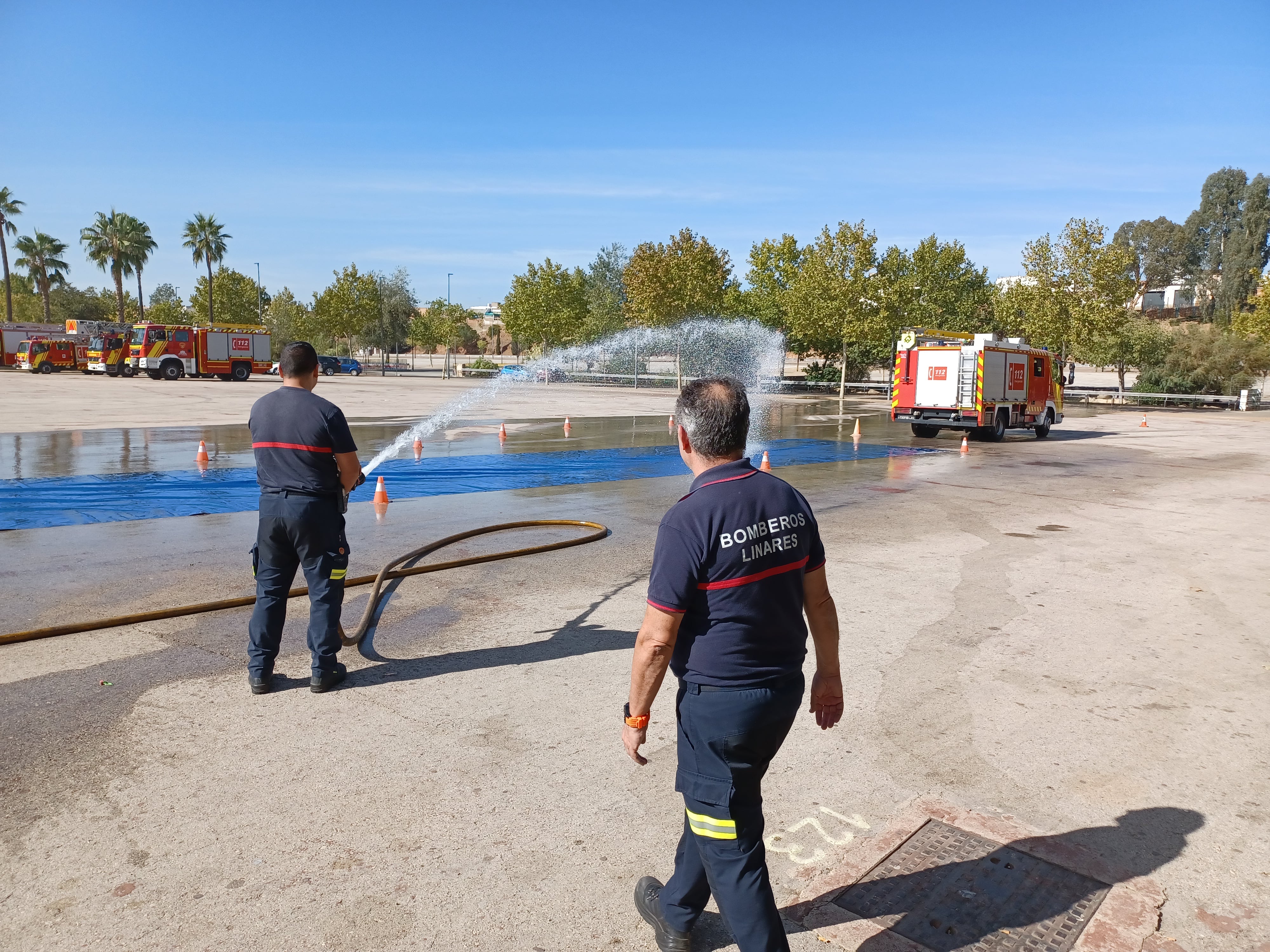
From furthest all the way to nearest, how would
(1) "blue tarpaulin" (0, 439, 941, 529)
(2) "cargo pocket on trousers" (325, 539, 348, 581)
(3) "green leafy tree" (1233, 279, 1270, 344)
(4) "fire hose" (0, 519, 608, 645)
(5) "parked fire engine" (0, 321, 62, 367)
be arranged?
(5) "parked fire engine" (0, 321, 62, 367) < (3) "green leafy tree" (1233, 279, 1270, 344) < (1) "blue tarpaulin" (0, 439, 941, 529) < (4) "fire hose" (0, 519, 608, 645) < (2) "cargo pocket on trousers" (325, 539, 348, 581)

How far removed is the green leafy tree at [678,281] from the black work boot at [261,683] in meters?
48.7

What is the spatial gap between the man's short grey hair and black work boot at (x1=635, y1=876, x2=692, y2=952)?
4.75 feet

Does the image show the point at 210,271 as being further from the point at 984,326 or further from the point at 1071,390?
the point at 1071,390

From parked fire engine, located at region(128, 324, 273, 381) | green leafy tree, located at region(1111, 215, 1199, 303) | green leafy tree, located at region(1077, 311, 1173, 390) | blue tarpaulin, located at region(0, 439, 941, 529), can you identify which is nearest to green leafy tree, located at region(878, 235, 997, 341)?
green leafy tree, located at region(1077, 311, 1173, 390)

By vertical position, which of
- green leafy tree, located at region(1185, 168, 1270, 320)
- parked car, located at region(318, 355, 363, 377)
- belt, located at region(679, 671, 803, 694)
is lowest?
belt, located at region(679, 671, 803, 694)

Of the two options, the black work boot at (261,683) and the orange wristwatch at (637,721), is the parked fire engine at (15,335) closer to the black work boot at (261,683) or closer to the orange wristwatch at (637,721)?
the black work boot at (261,683)

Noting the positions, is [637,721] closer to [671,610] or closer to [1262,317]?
[671,610]

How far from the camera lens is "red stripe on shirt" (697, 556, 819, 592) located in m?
2.48

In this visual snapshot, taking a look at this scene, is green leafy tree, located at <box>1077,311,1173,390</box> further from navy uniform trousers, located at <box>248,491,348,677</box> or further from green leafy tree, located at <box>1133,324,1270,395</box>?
navy uniform trousers, located at <box>248,491,348,677</box>

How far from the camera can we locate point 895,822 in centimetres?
370

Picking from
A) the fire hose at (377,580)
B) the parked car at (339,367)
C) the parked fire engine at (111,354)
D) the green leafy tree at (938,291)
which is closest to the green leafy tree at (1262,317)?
the green leafy tree at (938,291)

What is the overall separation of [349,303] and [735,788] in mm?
72088

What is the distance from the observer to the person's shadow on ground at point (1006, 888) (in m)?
3.04

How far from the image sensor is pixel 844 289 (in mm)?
42188
